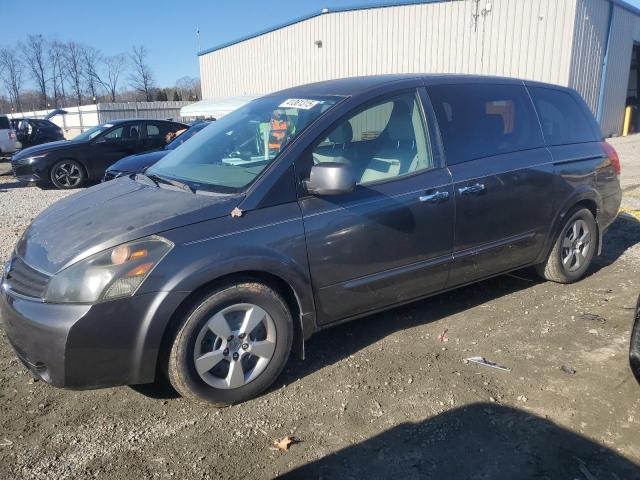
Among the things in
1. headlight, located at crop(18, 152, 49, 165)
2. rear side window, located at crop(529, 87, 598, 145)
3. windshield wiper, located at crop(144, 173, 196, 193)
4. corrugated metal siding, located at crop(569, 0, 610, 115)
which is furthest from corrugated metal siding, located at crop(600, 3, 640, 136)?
windshield wiper, located at crop(144, 173, 196, 193)

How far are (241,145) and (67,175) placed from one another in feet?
30.9

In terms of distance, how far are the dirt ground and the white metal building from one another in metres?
16.0

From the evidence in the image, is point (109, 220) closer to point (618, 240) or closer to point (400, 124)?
point (400, 124)

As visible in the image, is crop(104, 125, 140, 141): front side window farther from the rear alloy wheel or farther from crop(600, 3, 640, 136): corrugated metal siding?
crop(600, 3, 640, 136): corrugated metal siding

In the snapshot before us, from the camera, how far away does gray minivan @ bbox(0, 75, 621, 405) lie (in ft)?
8.70

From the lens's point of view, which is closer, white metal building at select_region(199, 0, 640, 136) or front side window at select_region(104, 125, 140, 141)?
front side window at select_region(104, 125, 140, 141)

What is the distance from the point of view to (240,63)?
29516mm

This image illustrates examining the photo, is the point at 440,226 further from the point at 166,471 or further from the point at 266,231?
the point at 166,471

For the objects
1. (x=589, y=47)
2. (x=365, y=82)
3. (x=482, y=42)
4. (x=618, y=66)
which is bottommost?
(x=365, y=82)

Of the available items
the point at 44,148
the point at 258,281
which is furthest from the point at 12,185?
the point at 258,281

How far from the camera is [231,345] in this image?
2.92 metres

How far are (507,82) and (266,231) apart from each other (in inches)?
102

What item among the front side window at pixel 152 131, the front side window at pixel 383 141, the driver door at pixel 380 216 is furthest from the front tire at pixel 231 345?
the front side window at pixel 152 131

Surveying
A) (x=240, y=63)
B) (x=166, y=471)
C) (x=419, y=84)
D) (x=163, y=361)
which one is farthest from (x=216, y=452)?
(x=240, y=63)
